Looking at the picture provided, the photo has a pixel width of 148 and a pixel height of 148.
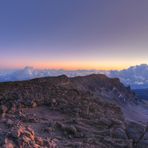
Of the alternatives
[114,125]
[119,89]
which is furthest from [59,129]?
[119,89]

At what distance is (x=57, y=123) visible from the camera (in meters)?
48.3

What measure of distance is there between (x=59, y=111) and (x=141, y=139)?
621 inches

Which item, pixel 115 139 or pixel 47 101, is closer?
pixel 115 139

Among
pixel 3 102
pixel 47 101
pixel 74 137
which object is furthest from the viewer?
pixel 47 101

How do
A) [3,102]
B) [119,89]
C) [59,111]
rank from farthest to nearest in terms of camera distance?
[119,89]
[59,111]
[3,102]

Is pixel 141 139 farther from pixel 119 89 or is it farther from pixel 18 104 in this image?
pixel 119 89

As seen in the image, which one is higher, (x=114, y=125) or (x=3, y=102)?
(x=3, y=102)

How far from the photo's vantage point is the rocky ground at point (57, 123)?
126 ft

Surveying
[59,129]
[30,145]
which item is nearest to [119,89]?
[59,129]

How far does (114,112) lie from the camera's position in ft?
230

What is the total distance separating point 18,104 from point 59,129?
11.8 metres

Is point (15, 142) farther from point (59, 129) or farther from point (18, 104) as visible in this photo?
point (18, 104)

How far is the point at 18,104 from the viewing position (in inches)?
2181

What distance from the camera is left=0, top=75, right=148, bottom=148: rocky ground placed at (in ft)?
126
